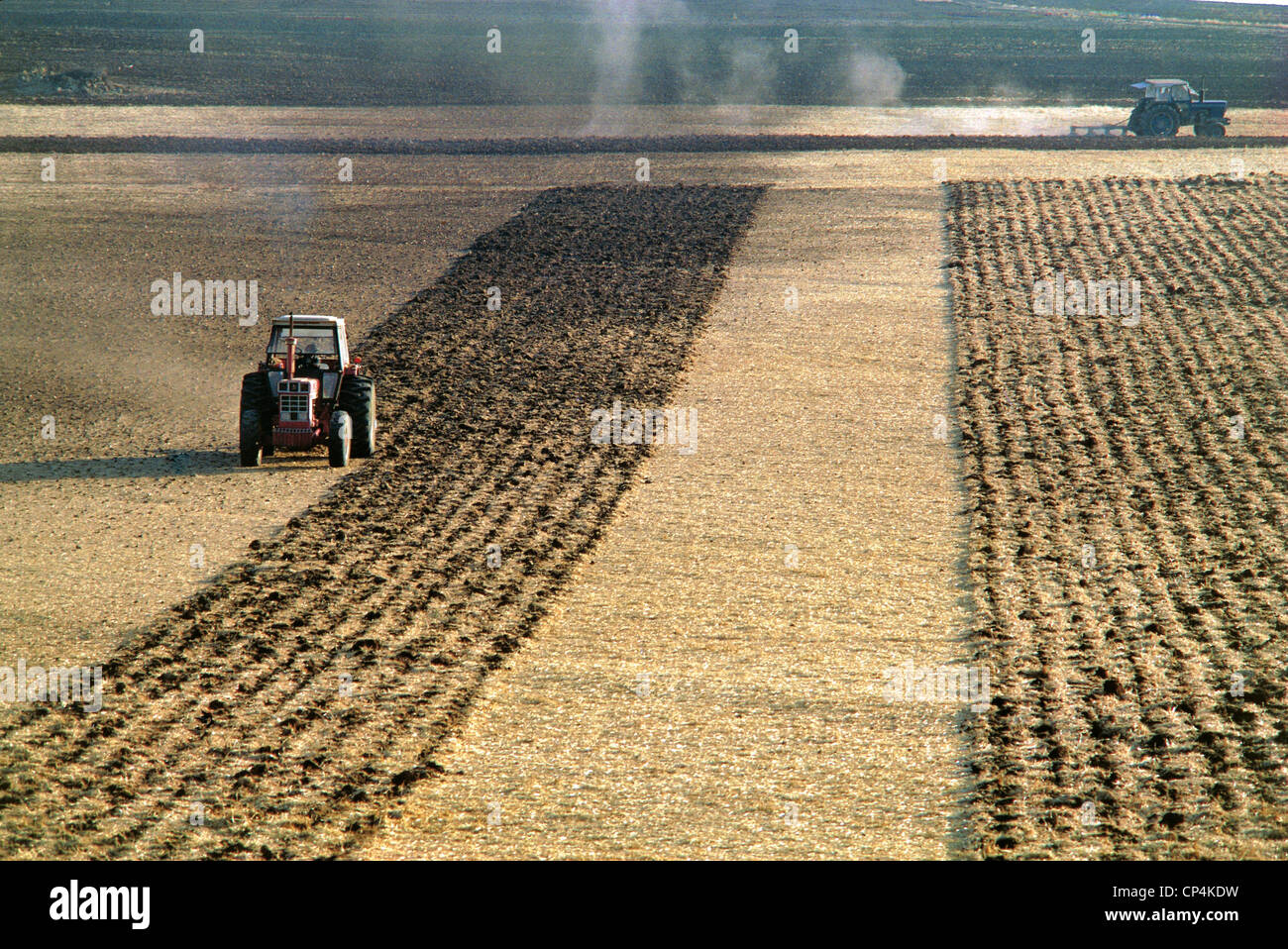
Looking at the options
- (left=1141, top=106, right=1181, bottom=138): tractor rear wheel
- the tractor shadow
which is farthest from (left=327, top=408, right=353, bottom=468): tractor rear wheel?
(left=1141, top=106, right=1181, bottom=138): tractor rear wheel

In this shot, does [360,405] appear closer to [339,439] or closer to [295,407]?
[339,439]

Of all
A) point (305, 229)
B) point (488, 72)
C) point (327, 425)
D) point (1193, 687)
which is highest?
point (488, 72)

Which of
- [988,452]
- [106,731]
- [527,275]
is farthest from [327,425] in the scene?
[527,275]

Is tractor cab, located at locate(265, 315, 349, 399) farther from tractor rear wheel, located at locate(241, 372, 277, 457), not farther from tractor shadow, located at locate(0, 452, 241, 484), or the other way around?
tractor shadow, located at locate(0, 452, 241, 484)

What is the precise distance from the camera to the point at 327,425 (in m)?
16.2

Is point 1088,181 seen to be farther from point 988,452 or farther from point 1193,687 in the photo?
point 1193,687

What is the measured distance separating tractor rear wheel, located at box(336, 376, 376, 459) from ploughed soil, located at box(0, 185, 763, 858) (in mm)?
505

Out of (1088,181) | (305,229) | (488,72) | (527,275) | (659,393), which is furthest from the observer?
(488,72)

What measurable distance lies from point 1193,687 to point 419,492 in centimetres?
932

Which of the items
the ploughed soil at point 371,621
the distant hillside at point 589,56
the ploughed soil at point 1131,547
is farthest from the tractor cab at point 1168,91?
the ploughed soil at point 371,621

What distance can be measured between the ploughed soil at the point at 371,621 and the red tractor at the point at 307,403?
1.99 ft

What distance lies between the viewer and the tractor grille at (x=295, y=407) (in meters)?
15.7

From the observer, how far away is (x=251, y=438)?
15.7 metres

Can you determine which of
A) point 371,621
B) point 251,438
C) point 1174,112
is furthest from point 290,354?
point 1174,112
